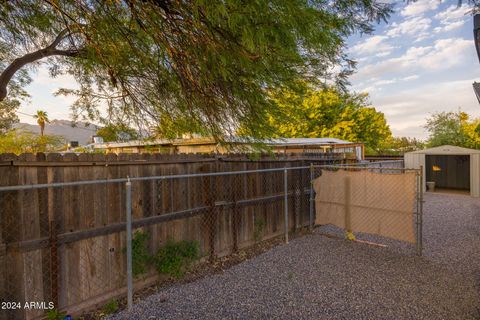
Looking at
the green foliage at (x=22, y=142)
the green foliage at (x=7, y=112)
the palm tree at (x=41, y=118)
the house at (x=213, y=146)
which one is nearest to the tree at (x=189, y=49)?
the green foliage at (x=7, y=112)

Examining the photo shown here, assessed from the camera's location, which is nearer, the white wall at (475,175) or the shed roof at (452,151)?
the white wall at (475,175)

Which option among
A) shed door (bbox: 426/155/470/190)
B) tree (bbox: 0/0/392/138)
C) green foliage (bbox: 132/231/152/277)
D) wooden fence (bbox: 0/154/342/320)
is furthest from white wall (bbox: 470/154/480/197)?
green foliage (bbox: 132/231/152/277)

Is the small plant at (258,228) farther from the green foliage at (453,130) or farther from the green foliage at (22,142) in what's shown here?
the green foliage at (453,130)

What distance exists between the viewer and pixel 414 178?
499 centimetres

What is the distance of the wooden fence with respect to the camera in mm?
2865

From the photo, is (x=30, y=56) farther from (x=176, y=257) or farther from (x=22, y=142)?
(x=22, y=142)

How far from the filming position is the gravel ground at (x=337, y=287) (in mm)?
3330

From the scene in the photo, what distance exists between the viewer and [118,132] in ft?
18.5

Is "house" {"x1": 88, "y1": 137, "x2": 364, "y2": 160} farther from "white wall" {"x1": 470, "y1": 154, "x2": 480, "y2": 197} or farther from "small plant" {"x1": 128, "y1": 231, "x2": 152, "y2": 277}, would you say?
"white wall" {"x1": 470, "y1": 154, "x2": 480, "y2": 197}

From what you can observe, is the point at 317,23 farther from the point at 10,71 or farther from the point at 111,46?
the point at 10,71

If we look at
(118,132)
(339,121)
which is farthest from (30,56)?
(339,121)

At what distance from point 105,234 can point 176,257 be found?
1.17 m

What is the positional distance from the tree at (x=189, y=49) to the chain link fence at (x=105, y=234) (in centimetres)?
126

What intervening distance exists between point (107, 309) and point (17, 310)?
0.90 metres
